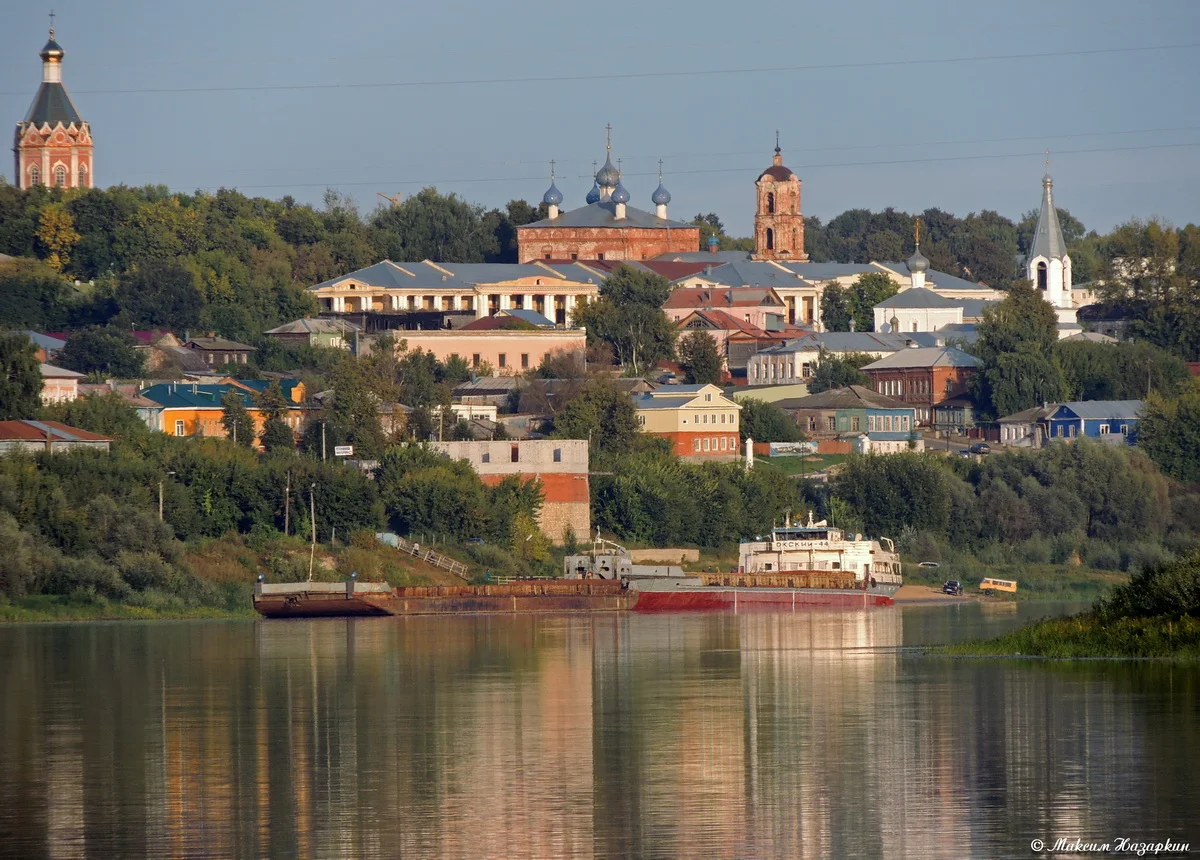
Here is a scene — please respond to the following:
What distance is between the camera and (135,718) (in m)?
29.2

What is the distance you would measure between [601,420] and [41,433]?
67.5 feet

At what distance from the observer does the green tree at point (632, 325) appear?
103 metres

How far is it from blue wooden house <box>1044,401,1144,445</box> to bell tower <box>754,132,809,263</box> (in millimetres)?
45687

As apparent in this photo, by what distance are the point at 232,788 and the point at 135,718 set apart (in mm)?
6953

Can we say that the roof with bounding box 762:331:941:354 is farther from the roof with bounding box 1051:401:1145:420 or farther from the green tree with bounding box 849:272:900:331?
the roof with bounding box 1051:401:1145:420

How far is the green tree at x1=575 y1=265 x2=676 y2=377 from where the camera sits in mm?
103250

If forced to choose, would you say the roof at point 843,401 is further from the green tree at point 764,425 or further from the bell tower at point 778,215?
the bell tower at point 778,215

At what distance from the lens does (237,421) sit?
7738 cm

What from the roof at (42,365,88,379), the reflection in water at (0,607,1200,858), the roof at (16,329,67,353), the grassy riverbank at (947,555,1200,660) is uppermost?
the roof at (16,329,67,353)

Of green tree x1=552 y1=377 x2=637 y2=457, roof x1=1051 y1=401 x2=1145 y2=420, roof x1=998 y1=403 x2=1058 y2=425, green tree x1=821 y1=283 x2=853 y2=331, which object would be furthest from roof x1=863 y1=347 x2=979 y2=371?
green tree x1=552 y1=377 x2=637 y2=457

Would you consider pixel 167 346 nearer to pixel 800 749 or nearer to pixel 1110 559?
pixel 1110 559

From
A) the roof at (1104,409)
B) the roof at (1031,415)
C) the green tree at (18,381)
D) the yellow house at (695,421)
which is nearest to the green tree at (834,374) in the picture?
the roof at (1031,415)

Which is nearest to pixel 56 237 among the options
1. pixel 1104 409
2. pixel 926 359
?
pixel 926 359

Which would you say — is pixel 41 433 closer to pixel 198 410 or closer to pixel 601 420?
pixel 198 410
